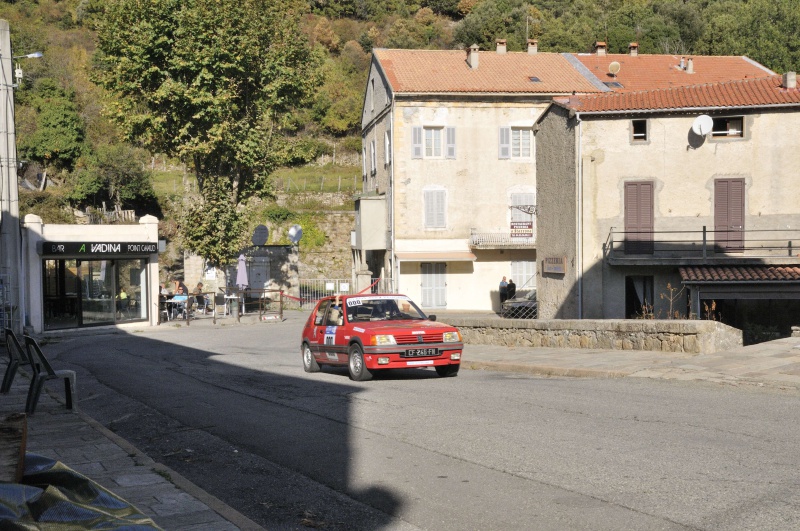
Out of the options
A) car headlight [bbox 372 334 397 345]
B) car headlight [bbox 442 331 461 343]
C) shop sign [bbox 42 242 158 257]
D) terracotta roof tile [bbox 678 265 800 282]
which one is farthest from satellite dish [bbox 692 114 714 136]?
shop sign [bbox 42 242 158 257]

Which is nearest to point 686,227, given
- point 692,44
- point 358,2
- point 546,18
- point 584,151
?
point 584,151

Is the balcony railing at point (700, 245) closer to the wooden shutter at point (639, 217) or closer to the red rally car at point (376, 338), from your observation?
the wooden shutter at point (639, 217)

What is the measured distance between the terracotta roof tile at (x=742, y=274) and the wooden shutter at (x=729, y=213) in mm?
1409

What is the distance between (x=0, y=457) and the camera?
4.36m

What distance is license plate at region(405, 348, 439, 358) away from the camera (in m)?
15.8

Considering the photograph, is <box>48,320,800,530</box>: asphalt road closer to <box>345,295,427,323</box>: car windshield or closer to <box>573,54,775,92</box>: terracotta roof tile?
<box>345,295,427,323</box>: car windshield

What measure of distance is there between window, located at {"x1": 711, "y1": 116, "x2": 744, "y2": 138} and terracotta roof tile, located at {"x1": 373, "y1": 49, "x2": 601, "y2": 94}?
17.7 meters

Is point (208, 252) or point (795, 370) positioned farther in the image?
point (208, 252)

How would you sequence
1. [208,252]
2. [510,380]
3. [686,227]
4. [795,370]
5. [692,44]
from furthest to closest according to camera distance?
[692,44] → [208,252] → [686,227] → [510,380] → [795,370]

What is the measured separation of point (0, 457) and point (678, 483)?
5243 millimetres

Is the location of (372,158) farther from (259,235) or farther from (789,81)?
(789,81)

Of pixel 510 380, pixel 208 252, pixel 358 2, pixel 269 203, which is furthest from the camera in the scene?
pixel 358 2

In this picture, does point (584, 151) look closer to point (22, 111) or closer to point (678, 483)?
point (678, 483)

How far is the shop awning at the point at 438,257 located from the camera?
44.9m
